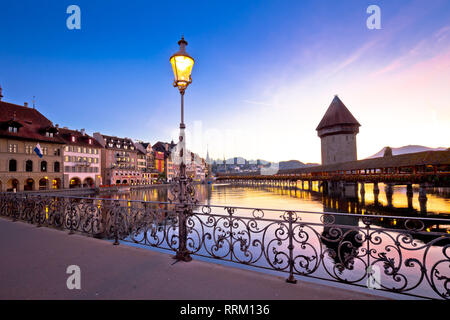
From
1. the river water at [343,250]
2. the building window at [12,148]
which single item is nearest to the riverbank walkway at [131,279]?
the river water at [343,250]

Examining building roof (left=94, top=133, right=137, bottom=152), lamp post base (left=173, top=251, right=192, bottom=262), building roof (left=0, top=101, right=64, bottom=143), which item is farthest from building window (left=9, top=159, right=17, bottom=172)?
lamp post base (left=173, top=251, right=192, bottom=262)

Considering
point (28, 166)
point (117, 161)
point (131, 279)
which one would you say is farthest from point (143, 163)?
point (131, 279)

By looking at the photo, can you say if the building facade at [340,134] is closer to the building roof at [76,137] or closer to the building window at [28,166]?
the building roof at [76,137]

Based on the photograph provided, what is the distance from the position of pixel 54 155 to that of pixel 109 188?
11.7m

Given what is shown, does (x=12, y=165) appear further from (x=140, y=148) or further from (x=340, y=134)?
(x=340, y=134)

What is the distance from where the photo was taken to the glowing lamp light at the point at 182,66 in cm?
469

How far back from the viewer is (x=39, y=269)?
3.78 metres

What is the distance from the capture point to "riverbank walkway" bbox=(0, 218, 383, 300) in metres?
3.01

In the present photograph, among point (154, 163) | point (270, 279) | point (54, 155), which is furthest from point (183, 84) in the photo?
point (154, 163)

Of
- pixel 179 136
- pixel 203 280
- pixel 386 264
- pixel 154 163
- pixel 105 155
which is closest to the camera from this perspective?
pixel 386 264

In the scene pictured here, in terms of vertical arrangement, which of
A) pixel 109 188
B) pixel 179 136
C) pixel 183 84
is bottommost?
pixel 109 188

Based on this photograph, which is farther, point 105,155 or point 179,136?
point 105,155
